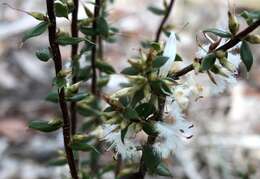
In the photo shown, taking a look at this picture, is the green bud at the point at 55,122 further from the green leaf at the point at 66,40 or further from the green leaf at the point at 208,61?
the green leaf at the point at 208,61

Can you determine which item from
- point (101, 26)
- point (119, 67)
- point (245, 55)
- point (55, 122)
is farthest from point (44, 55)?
point (119, 67)

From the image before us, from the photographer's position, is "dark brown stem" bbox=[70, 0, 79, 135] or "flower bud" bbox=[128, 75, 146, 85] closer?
"flower bud" bbox=[128, 75, 146, 85]

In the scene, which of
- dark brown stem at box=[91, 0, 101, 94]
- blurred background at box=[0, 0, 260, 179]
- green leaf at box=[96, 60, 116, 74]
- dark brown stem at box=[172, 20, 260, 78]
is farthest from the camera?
blurred background at box=[0, 0, 260, 179]

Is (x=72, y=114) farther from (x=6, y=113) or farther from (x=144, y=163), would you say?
(x=6, y=113)

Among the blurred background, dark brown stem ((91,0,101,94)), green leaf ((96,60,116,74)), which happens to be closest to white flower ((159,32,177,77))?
dark brown stem ((91,0,101,94))

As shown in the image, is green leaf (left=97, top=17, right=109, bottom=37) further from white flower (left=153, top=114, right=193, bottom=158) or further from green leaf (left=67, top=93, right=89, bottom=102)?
white flower (left=153, top=114, right=193, bottom=158)

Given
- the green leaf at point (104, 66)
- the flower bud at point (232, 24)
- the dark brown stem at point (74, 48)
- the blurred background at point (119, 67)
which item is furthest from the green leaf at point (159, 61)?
the blurred background at point (119, 67)

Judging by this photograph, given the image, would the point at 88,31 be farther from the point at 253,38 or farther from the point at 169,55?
the point at 253,38
